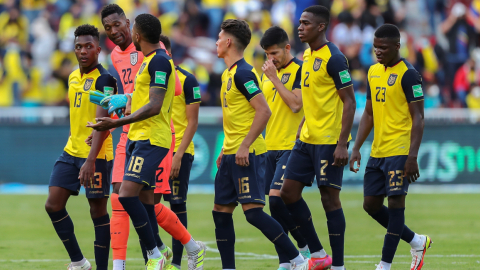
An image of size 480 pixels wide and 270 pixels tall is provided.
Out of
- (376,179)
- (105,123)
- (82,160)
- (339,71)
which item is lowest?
(376,179)

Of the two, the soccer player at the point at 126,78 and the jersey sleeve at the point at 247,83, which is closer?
the jersey sleeve at the point at 247,83

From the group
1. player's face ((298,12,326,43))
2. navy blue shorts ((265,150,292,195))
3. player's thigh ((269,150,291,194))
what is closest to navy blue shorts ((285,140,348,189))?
player's thigh ((269,150,291,194))

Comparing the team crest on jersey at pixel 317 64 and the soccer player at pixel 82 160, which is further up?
the team crest on jersey at pixel 317 64

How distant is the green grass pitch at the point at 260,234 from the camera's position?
26.5 ft

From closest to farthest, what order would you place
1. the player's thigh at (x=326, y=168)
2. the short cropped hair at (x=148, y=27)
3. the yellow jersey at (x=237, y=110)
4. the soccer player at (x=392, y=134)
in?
the short cropped hair at (x=148, y=27) < the yellow jersey at (x=237, y=110) < the soccer player at (x=392, y=134) < the player's thigh at (x=326, y=168)

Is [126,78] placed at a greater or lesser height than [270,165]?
greater

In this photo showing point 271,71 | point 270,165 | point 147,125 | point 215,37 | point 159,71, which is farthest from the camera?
point 215,37

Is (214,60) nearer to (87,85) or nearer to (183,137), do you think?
(183,137)

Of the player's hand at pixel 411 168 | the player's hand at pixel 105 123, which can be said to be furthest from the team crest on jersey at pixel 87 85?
the player's hand at pixel 411 168

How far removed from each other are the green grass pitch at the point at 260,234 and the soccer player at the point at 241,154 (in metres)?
1.25

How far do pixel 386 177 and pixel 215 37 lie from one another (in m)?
13.9

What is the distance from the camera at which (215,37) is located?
2027cm

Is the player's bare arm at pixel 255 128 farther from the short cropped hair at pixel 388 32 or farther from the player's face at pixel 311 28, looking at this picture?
the short cropped hair at pixel 388 32

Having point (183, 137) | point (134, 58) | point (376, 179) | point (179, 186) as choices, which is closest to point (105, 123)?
point (134, 58)
